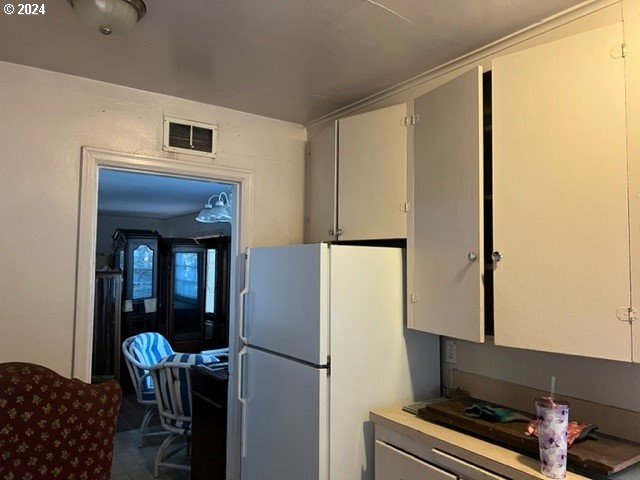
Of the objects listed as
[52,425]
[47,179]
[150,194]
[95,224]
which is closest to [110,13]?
[47,179]

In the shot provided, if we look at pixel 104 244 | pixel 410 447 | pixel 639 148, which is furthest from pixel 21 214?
pixel 104 244

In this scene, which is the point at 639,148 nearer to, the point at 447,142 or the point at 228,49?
the point at 447,142

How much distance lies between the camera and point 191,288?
6.13m

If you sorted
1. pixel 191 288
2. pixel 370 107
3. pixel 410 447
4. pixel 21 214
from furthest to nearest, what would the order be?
pixel 191 288 < pixel 370 107 < pixel 21 214 < pixel 410 447

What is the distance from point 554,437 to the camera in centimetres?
128

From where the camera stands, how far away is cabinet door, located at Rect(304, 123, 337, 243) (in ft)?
8.21

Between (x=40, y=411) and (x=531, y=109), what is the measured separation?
2153mm

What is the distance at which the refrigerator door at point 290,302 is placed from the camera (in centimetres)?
190

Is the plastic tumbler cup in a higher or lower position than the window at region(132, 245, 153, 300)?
lower

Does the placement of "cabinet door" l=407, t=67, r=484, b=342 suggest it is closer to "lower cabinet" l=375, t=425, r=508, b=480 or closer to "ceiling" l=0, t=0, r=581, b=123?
"ceiling" l=0, t=0, r=581, b=123

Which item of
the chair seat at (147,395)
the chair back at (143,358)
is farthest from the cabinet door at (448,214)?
the chair seat at (147,395)

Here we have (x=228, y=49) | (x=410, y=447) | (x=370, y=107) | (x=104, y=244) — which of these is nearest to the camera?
(x=410, y=447)

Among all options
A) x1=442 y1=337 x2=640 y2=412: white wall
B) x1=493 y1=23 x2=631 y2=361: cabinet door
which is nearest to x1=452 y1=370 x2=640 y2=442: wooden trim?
x1=442 y1=337 x2=640 y2=412: white wall

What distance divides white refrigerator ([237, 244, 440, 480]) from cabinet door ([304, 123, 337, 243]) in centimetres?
44
